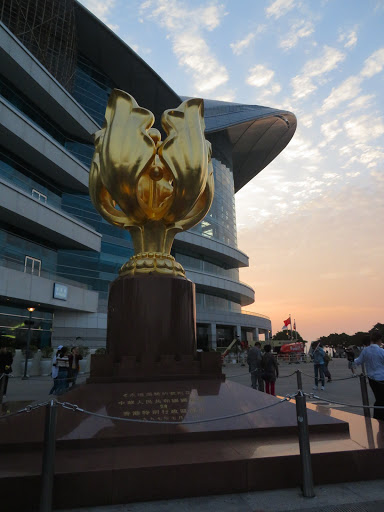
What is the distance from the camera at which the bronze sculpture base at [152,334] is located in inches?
196

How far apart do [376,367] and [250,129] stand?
45.9m

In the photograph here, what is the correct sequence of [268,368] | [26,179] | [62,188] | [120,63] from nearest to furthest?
[268,368] < [26,179] < [62,188] < [120,63]

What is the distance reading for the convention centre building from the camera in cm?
1988

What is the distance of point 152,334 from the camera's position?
5398 millimetres

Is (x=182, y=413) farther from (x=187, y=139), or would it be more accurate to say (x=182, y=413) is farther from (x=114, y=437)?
(x=187, y=139)

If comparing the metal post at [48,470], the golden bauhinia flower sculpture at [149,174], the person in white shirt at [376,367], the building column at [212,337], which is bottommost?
the metal post at [48,470]

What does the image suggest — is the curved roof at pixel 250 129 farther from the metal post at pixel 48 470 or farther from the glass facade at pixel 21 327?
the metal post at pixel 48 470

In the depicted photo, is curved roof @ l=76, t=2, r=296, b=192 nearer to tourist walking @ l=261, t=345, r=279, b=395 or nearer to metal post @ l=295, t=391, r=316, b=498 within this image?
tourist walking @ l=261, t=345, r=279, b=395

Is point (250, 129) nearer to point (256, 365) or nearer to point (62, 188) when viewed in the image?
point (62, 188)

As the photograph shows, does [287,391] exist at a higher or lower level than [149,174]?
lower

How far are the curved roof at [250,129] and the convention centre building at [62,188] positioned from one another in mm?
9582

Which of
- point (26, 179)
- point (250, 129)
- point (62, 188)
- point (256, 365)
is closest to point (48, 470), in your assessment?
point (256, 365)

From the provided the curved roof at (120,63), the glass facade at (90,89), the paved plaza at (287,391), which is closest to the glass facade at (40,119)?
the glass facade at (90,89)

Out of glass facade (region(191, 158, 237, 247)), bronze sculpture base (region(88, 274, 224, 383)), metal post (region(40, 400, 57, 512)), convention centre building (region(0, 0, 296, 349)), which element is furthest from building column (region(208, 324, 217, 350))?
metal post (region(40, 400, 57, 512))
